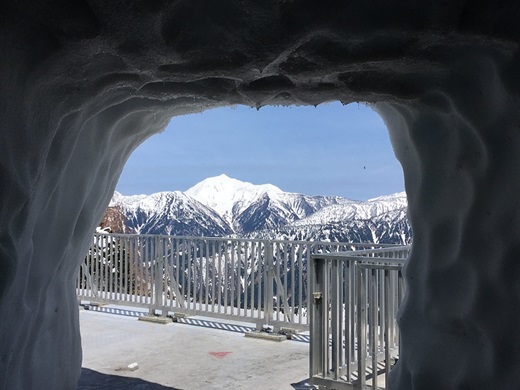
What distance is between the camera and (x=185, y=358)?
7512 mm

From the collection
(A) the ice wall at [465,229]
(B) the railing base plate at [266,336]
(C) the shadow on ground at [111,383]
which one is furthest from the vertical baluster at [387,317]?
(B) the railing base plate at [266,336]

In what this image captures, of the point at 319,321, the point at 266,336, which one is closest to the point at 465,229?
the point at 319,321

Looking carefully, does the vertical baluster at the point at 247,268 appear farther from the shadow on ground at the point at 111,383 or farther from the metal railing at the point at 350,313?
the metal railing at the point at 350,313

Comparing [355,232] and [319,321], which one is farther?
[355,232]

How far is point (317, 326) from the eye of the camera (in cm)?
611

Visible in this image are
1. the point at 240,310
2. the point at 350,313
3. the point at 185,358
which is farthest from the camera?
the point at 240,310

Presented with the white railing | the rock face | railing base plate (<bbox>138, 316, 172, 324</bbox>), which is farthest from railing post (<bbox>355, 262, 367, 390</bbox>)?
railing base plate (<bbox>138, 316, 172, 324</bbox>)

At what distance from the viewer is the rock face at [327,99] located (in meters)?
2.47

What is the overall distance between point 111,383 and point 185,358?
50.7 inches

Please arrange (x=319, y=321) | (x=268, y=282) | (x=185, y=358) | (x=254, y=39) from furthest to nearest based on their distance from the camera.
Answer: (x=268, y=282) < (x=185, y=358) < (x=319, y=321) < (x=254, y=39)

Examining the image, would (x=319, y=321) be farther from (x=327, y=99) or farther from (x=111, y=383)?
(x=327, y=99)

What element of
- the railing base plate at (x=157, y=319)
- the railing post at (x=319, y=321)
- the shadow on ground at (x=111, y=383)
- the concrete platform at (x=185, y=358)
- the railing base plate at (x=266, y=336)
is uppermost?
the railing post at (x=319, y=321)

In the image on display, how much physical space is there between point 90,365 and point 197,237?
3.40 meters

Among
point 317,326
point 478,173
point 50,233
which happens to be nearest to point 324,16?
point 478,173
